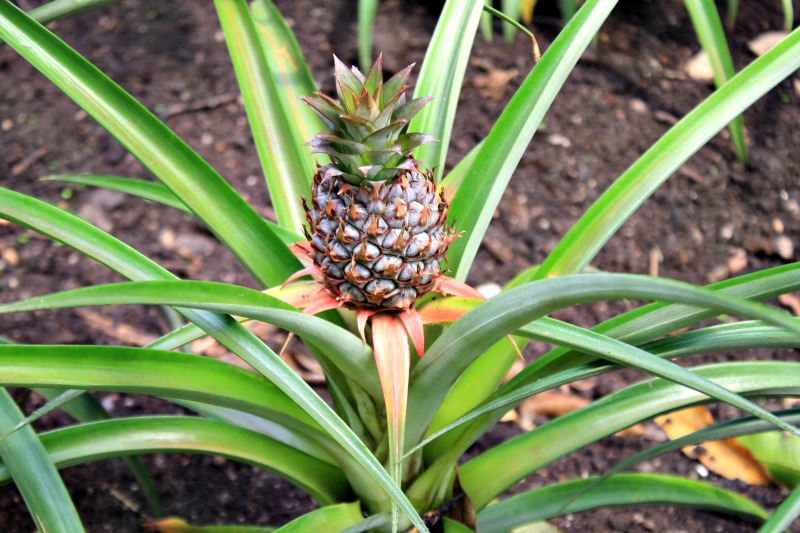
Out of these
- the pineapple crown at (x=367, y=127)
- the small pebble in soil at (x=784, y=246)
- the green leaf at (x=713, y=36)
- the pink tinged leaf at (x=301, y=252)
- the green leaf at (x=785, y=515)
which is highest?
the green leaf at (x=713, y=36)

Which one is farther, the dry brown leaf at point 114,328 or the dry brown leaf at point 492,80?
the dry brown leaf at point 492,80

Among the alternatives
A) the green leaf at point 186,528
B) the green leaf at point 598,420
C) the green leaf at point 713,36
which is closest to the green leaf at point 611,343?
the green leaf at point 598,420

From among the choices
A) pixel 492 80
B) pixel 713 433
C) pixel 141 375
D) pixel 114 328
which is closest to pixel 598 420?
pixel 713 433

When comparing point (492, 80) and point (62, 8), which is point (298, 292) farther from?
point (492, 80)

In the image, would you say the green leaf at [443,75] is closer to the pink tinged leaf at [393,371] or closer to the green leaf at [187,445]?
the pink tinged leaf at [393,371]

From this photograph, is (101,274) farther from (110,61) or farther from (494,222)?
(494,222)

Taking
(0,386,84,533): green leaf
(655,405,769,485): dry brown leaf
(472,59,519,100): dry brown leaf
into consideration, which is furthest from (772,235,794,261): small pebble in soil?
(0,386,84,533): green leaf

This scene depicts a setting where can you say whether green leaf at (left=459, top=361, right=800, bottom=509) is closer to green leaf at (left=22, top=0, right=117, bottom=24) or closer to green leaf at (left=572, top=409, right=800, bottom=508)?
green leaf at (left=572, top=409, right=800, bottom=508)
